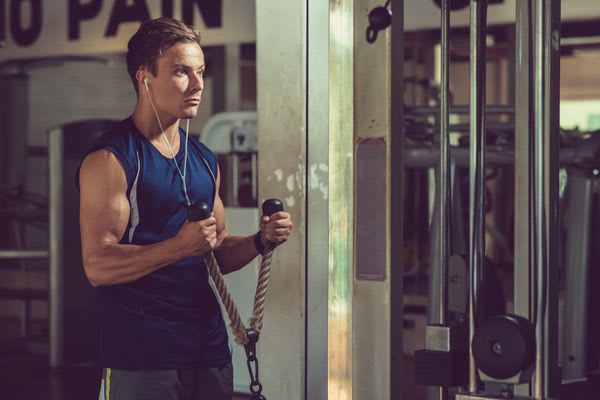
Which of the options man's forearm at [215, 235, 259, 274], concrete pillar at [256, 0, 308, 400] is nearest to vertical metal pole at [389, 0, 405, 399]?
concrete pillar at [256, 0, 308, 400]

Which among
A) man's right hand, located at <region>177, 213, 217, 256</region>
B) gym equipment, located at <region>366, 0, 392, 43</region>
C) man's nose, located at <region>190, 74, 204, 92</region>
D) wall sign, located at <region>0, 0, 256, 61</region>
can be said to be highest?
wall sign, located at <region>0, 0, 256, 61</region>

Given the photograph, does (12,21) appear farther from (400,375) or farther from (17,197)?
(400,375)

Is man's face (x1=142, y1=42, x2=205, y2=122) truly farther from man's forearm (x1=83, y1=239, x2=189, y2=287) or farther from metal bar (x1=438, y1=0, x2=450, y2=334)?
metal bar (x1=438, y1=0, x2=450, y2=334)

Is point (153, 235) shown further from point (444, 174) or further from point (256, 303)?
point (444, 174)

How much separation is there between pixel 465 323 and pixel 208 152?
714mm

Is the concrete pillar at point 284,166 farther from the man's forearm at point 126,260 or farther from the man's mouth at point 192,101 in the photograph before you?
the man's forearm at point 126,260

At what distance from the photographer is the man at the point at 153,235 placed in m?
1.99

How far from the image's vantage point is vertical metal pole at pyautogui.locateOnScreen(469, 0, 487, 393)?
1.91 meters

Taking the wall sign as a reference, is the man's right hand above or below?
below

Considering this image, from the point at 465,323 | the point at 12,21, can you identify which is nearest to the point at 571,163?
the point at 465,323

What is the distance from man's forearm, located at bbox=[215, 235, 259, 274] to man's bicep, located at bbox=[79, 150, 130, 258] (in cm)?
33

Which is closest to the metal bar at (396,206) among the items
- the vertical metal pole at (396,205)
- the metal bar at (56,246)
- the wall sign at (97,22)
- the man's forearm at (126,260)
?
the vertical metal pole at (396,205)

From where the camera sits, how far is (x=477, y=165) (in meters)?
1.90

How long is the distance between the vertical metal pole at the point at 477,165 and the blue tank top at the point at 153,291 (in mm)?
610
